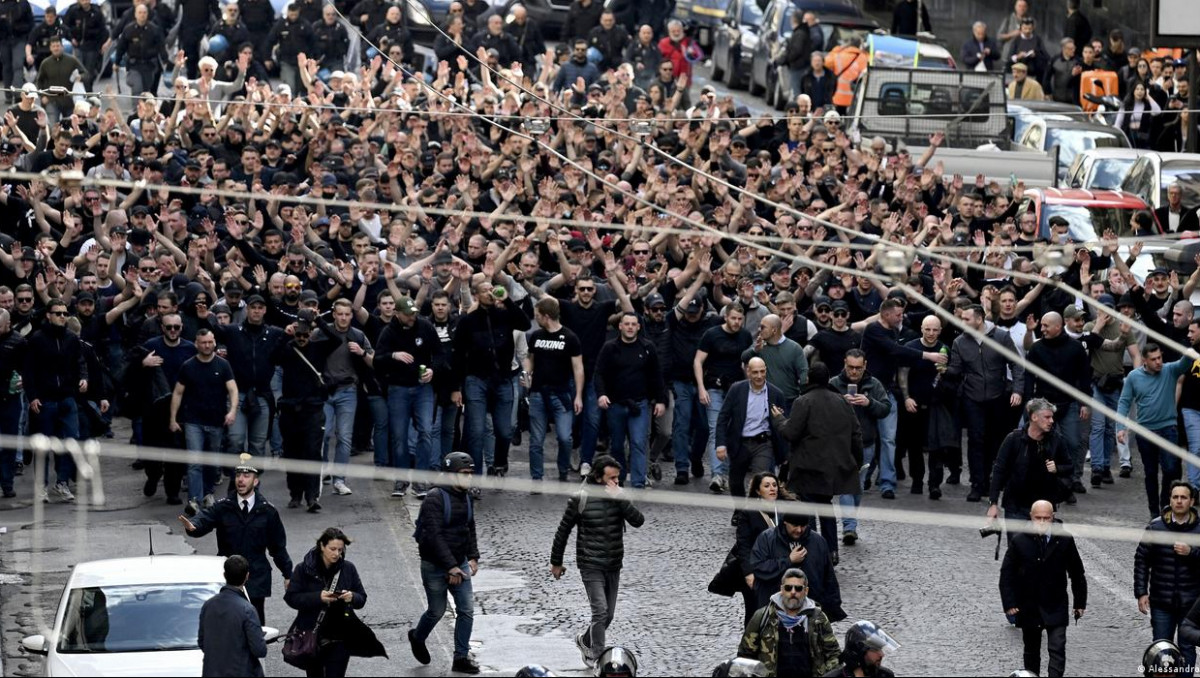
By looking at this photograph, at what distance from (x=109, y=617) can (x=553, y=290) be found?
22.7 ft

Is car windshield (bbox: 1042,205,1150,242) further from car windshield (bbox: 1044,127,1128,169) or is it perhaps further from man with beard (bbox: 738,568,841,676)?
man with beard (bbox: 738,568,841,676)

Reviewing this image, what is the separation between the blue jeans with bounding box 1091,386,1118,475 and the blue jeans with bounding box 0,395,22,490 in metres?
9.04

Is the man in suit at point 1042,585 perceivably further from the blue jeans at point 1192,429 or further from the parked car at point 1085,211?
the parked car at point 1085,211

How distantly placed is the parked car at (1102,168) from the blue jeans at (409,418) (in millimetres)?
11183

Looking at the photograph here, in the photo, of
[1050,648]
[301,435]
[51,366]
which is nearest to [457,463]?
[1050,648]

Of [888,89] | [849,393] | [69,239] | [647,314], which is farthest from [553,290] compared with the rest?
[888,89]

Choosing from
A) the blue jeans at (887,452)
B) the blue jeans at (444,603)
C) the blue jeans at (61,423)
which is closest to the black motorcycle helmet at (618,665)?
the blue jeans at (444,603)

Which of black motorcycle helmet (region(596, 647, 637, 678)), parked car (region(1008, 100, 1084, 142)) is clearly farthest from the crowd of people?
parked car (region(1008, 100, 1084, 142))

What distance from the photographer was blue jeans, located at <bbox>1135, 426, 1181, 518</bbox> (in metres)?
17.7

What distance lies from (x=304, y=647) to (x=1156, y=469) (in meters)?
7.66

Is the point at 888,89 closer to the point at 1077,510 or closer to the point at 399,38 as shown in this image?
the point at 399,38

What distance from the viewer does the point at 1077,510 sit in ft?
59.2

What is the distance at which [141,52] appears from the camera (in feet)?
104

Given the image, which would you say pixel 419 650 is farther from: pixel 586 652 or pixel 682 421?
pixel 682 421
